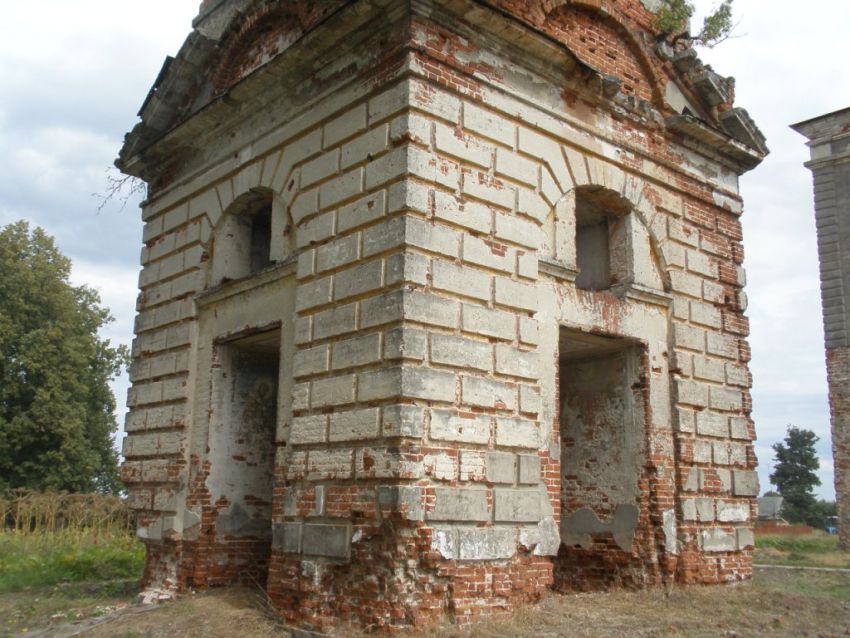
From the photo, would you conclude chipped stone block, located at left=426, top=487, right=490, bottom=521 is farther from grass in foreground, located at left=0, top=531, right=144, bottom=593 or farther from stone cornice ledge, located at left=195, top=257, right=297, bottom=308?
grass in foreground, located at left=0, top=531, right=144, bottom=593

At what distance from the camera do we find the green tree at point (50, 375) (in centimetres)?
2514

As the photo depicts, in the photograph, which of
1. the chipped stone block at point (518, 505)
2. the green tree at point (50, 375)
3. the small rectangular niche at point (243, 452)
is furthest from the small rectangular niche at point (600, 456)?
the green tree at point (50, 375)

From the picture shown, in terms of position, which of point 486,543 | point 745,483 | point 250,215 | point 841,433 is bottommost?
point 486,543

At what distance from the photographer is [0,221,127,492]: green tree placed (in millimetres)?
25141

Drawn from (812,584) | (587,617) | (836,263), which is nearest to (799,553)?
(836,263)

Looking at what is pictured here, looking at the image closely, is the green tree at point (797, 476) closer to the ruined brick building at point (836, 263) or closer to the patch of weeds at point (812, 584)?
the ruined brick building at point (836, 263)

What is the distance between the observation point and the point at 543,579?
788 cm

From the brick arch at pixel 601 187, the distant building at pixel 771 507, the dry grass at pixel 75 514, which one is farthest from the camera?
the distant building at pixel 771 507

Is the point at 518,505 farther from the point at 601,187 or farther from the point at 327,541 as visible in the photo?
the point at 601,187

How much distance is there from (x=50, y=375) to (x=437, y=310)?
71.9 feet

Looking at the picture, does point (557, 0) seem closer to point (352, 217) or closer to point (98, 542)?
point (352, 217)

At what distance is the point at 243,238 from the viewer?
34.3ft

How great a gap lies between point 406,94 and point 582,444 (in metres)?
4.68

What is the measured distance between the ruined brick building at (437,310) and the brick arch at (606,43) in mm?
46
